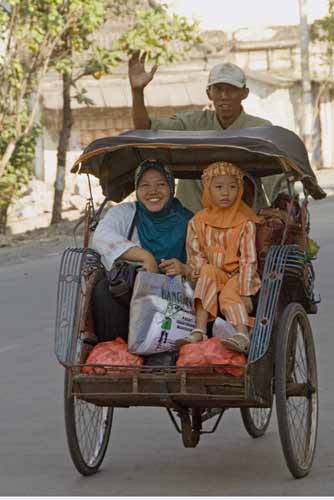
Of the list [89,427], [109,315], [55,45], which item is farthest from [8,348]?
[55,45]

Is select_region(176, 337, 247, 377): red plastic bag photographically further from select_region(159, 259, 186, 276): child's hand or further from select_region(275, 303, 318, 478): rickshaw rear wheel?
select_region(159, 259, 186, 276): child's hand

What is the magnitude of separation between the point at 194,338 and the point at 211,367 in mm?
309

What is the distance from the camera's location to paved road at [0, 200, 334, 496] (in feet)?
20.8

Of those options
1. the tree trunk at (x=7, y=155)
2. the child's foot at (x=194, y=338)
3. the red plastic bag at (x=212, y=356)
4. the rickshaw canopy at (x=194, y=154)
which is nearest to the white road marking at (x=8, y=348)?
the rickshaw canopy at (x=194, y=154)

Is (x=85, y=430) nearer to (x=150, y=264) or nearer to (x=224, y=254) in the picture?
(x=150, y=264)

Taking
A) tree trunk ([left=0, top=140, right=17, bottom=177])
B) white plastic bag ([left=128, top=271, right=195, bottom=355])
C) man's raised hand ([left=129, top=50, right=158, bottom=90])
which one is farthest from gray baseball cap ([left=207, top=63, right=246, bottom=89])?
tree trunk ([left=0, top=140, right=17, bottom=177])

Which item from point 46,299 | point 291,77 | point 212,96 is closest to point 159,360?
point 212,96

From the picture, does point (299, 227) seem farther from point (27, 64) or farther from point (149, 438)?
point (27, 64)

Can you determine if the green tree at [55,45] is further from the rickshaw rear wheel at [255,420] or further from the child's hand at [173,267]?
the child's hand at [173,267]

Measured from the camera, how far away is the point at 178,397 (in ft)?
20.2

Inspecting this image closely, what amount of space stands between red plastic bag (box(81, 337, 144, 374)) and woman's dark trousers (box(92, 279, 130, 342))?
7.3 inches

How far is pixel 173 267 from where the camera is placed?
671 cm

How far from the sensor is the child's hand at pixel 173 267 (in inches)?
264

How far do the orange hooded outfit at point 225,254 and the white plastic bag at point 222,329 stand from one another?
3 cm
